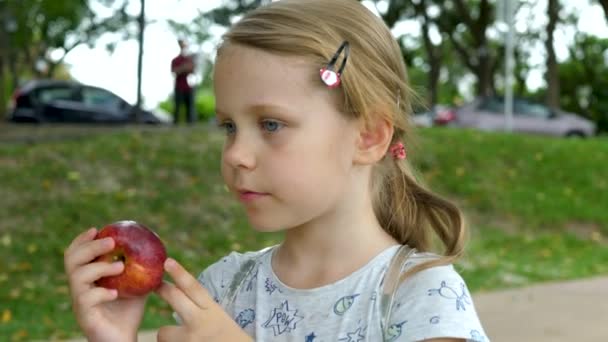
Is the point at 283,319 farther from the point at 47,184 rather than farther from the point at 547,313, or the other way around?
the point at 47,184

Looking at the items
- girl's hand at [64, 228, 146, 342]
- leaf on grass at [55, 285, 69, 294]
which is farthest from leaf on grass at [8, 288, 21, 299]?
girl's hand at [64, 228, 146, 342]

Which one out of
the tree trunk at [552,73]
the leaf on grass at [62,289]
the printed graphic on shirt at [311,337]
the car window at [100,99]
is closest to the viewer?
the printed graphic on shirt at [311,337]

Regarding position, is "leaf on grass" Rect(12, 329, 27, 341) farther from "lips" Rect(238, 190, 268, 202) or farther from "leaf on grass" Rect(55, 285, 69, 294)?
"lips" Rect(238, 190, 268, 202)

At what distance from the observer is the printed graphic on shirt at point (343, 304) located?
5.82 ft

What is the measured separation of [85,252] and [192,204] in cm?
651

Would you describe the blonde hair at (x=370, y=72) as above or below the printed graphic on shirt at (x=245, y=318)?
above

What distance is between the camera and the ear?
6.03 feet

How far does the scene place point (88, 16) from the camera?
76.2 feet

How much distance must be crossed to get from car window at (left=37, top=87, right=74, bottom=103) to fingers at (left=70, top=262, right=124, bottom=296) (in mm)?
16753

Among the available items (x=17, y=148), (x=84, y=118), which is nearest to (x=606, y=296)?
(x=17, y=148)

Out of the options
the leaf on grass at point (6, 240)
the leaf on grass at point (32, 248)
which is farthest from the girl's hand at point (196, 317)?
the leaf on grass at point (6, 240)

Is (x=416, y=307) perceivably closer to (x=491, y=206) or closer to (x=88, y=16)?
(x=491, y=206)

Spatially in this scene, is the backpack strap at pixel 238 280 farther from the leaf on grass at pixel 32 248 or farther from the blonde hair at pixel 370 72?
the leaf on grass at pixel 32 248

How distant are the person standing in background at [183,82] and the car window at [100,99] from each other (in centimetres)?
333
